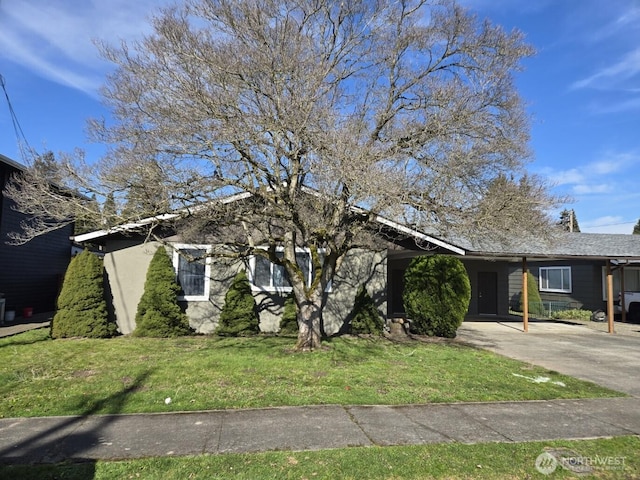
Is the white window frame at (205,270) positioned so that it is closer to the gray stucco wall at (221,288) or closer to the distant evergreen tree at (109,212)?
the gray stucco wall at (221,288)

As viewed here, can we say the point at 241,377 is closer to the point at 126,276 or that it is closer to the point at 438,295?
the point at 126,276

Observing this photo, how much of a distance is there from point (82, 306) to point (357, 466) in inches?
378

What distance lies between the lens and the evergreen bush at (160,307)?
11.5 meters

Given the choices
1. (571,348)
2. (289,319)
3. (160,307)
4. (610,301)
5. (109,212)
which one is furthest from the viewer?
(610,301)

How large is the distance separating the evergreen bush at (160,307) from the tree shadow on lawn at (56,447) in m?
5.90

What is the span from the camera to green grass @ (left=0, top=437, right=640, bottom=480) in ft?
12.6

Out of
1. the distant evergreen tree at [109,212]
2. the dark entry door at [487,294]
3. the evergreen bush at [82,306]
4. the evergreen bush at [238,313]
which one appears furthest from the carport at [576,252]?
the evergreen bush at [82,306]

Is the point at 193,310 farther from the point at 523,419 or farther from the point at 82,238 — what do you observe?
the point at 523,419

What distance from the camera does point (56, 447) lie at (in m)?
4.37

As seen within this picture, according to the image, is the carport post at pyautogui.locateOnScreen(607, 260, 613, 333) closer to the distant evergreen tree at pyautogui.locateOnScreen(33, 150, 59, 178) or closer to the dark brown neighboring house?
the distant evergreen tree at pyautogui.locateOnScreen(33, 150, 59, 178)

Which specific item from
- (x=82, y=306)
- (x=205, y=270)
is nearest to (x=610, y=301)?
(x=205, y=270)

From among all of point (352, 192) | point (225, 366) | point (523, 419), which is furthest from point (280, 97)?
point (523, 419)

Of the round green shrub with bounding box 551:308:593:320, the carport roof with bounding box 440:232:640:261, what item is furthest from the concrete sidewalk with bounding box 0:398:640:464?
the round green shrub with bounding box 551:308:593:320

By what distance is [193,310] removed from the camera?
489 inches
